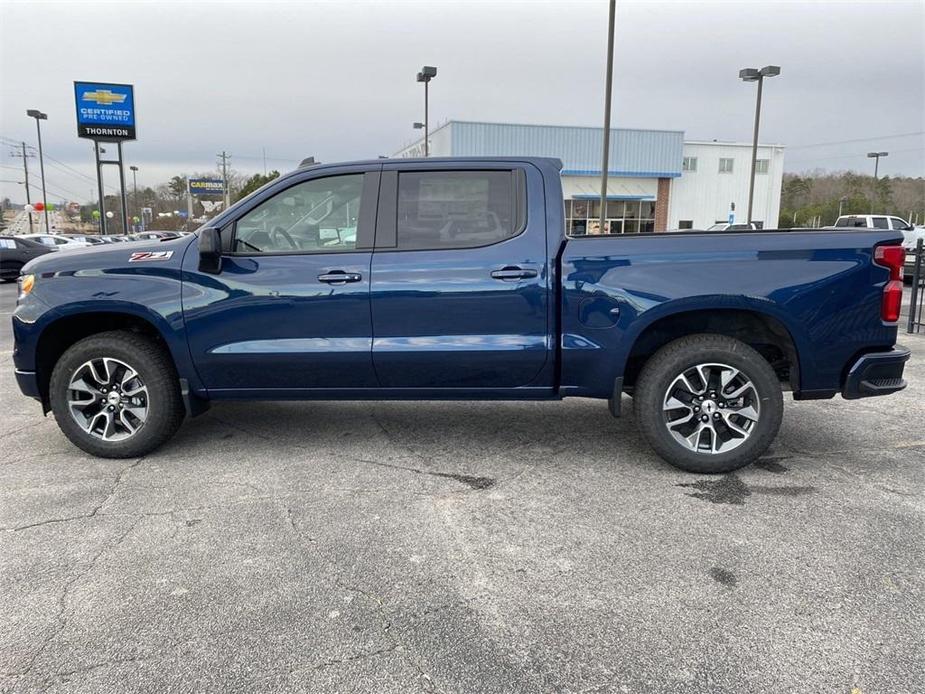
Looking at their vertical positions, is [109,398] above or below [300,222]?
below

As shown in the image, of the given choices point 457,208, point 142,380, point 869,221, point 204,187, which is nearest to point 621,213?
point 869,221

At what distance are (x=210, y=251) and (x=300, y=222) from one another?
1.93 feet

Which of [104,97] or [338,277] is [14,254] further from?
[338,277]

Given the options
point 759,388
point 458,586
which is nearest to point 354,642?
point 458,586

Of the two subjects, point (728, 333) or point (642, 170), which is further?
→ point (642, 170)

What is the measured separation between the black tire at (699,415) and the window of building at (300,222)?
2.12 metres

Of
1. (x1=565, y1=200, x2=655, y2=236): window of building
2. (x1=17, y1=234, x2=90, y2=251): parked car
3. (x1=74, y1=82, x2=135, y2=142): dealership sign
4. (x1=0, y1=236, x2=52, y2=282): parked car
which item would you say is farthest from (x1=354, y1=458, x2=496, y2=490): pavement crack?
(x1=74, y1=82, x2=135, y2=142): dealership sign

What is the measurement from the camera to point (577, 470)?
14.3 ft

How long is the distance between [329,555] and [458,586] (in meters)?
0.67

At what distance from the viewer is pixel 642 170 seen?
40.3 meters

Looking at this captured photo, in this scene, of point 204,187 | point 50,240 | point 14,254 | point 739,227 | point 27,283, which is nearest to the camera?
point 27,283

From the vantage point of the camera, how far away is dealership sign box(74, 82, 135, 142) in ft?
125

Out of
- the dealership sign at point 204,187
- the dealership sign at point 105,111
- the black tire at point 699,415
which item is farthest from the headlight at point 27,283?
the dealership sign at point 204,187

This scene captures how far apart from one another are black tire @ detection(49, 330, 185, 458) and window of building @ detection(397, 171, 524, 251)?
1.79 m
